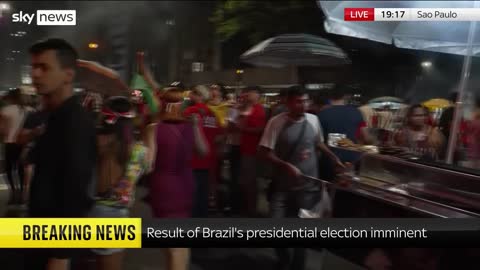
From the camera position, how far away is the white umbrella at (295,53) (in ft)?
6.32

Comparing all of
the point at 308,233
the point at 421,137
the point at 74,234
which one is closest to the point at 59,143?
the point at 74,234

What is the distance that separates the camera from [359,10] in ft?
6.30

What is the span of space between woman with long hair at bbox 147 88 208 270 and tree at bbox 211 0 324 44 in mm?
556

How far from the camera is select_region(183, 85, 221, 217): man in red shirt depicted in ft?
7.11

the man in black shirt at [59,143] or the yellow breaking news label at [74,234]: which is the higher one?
the man in black shirt at [59,143]

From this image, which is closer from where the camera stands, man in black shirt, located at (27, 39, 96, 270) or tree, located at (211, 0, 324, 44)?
man in black shirt, located at (27, 39, 96, 270)

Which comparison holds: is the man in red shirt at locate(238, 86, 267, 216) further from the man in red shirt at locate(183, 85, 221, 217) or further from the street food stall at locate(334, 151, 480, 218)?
the street food stall at locate(334, 151, 480, 218)

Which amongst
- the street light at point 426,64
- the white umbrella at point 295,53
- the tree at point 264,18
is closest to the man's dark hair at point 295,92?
the white umbrella at point 295,53

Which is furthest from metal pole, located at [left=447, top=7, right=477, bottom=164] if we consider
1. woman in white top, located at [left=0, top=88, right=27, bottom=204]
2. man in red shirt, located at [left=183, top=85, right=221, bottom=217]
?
woman in white top, located at [left=0, top=88, right=27, bottom=204]

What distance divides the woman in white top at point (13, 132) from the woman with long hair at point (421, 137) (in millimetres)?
1607

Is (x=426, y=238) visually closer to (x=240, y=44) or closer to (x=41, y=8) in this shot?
(x=240, y=44)

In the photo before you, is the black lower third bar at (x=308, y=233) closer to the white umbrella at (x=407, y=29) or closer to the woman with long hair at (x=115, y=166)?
the woman with long hair at (x=115, y=166)

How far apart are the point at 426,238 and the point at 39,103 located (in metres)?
1.25

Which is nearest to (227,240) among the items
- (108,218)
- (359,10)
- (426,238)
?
(108,218)
